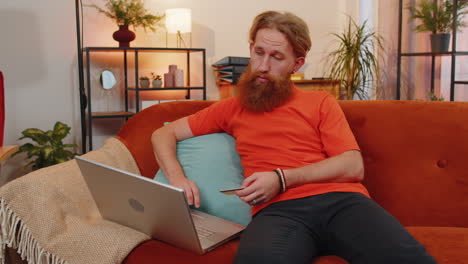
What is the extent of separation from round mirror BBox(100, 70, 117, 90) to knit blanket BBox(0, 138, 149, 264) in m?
2.23

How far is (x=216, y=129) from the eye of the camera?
1690 millimetres

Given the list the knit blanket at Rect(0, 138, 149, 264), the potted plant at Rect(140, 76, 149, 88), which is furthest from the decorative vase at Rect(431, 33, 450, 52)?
the knit blanket at Rect(0, 138, 149, 264)

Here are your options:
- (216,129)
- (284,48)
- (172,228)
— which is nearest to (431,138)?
(284,48)

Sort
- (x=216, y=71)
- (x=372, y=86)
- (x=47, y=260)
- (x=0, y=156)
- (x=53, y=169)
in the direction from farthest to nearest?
(x=372, y=86) → (x=216, y=71) → (x=0, y=156) → (x=53, y=169) → (x=47, y=260)

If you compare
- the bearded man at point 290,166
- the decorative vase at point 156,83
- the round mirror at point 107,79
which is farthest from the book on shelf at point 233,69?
the bearded man at point 290,166

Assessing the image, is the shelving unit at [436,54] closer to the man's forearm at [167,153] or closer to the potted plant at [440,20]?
the potted plant at [440,20]

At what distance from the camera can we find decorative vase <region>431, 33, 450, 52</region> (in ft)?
11.6

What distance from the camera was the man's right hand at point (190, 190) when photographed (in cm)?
145

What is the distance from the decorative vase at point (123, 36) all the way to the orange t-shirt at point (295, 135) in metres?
2.08

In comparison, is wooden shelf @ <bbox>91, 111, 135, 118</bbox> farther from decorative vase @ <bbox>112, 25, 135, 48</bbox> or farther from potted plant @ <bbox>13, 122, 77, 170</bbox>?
decorative vase @ <bbox>112, 25, 135, 48</bbox>

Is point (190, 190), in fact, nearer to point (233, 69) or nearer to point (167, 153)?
point (167, 153)

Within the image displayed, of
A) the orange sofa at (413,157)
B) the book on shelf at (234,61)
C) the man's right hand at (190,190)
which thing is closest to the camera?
the man's right hand at (190,190)

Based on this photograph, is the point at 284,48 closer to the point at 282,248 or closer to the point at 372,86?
the point at 282,248

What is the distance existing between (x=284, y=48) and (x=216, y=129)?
375mm
